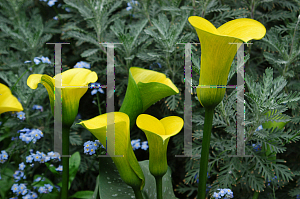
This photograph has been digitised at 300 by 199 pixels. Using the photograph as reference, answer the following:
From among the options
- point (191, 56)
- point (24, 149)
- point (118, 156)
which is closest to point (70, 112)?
point (118, 156)

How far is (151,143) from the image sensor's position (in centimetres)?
54

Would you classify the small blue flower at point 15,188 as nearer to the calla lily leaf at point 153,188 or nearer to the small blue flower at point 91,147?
the small blue flower at point 91,147

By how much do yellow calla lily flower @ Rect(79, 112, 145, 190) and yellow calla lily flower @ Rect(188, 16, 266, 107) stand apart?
17 centimetres

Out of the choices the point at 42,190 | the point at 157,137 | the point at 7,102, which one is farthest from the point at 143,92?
the point at 42,190

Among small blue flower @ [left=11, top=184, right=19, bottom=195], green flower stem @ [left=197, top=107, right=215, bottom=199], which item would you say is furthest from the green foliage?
green flower stem @ [left=197, top=107, right=215, bottom=199]

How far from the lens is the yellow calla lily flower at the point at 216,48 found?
0.50m

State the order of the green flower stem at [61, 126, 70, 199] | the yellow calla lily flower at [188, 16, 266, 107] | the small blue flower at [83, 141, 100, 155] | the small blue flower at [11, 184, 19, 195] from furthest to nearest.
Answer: the small blue flower at [11, 184, 19, 195] < the small blue flower at [83, 141, 100, 155] < the green flower stem at [61, 126, 70, 199] < the yellow calla lily flower at [188, 16, 266, 107]

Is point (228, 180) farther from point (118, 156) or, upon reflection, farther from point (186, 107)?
point (118, 156)

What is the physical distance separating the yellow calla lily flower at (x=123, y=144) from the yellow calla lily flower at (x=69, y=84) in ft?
0.30

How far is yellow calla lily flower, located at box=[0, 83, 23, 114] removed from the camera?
681 millimetres

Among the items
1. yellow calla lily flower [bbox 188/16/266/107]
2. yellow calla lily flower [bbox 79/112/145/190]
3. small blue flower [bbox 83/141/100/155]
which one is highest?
yellow calla lily flower [bbox 188/16/266/107]

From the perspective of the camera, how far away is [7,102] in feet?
2.29

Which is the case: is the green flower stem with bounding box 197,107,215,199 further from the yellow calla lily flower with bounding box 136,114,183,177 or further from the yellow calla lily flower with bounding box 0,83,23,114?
the yellow calla lily flower with bounding box 0,83,23,114

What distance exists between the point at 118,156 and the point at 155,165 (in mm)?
78
